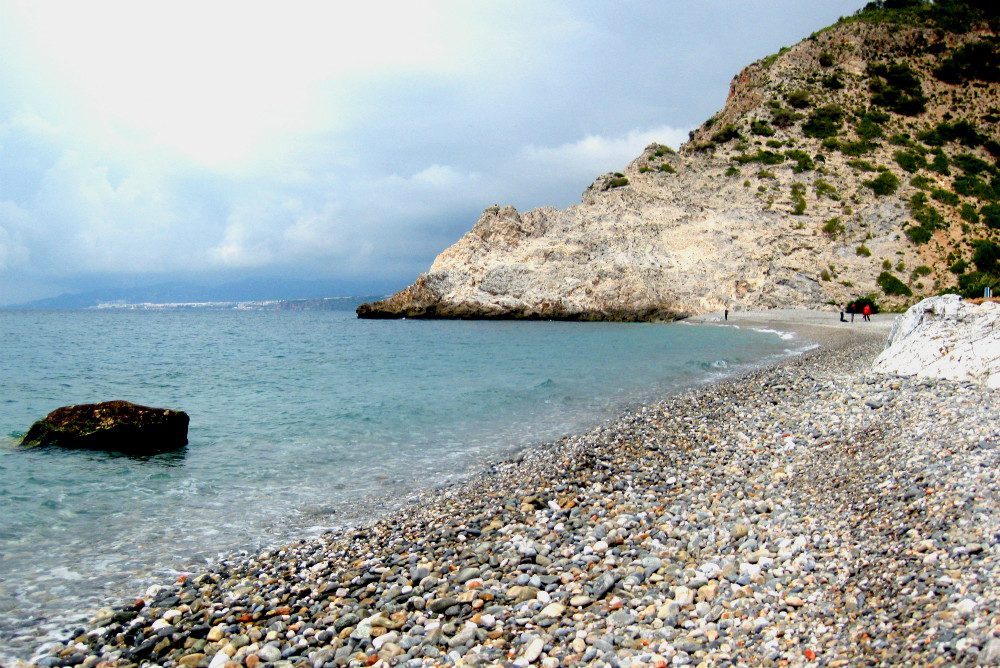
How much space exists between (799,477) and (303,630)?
21.0 feet

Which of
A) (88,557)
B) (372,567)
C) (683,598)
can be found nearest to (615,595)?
(683,598)

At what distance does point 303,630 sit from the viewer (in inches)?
196

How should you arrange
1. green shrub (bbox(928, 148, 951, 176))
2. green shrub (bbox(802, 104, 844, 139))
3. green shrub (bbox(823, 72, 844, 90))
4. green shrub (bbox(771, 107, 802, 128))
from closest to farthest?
green shrub (bbox(928, 148, 951, 176))
green shrub (bbox(802, 104, 844, 139))
green shrub (bbox(771, 107, 802, 128))
green shrub (bbox(823, 72, 844, 90))

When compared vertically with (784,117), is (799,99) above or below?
above

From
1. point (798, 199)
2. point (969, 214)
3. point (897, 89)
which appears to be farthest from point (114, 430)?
point (897, 89)

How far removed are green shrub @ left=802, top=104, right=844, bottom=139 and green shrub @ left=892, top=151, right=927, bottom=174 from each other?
834cm

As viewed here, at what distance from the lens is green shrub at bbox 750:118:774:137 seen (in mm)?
76188

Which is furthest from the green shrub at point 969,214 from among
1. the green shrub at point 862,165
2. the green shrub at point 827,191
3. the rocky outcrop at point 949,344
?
the rocky outcrop at point 949,344

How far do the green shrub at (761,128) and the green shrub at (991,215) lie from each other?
25441 millimetres

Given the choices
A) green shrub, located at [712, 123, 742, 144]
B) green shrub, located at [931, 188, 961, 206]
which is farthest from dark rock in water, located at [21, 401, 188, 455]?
green shrub, located at [712, 123, 742, 144]

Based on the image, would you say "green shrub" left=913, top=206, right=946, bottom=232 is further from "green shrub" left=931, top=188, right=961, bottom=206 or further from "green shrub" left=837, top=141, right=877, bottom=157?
"green shrub" left=837, top=141, right=877, bottom=157

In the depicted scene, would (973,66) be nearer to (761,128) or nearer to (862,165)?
(862,165)

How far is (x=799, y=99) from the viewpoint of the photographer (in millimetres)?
77625

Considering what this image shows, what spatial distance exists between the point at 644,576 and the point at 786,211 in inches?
2861
